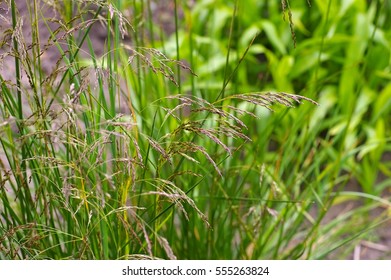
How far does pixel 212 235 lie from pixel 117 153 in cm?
47

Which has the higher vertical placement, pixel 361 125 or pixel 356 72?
pixel 356 72

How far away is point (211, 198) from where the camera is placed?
62.1 inches

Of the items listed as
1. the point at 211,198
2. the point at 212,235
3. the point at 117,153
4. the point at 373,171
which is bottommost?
the point at 373,171

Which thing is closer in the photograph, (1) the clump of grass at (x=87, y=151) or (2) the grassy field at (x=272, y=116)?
(1) the clump of grass at (x=87, y=151)

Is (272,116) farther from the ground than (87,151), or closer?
closer

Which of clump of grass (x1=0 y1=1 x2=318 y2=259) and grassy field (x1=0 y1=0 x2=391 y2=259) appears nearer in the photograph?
clump of grass (x1=0 y1=1 x2=318 y2=259)

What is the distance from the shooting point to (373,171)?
2.55m

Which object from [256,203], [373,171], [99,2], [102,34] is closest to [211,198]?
[256,203]

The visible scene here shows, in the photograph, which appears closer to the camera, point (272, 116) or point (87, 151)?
point (87, 151)
